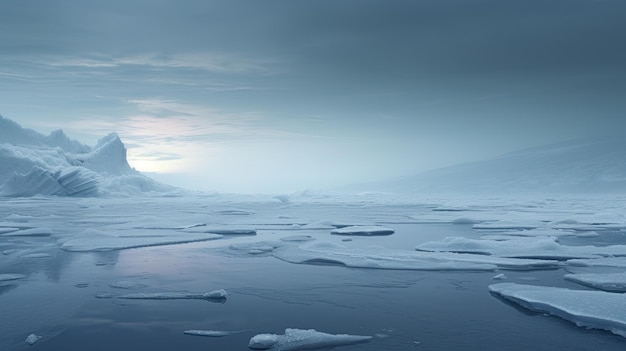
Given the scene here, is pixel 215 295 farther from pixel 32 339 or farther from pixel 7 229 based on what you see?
pixel 7 229

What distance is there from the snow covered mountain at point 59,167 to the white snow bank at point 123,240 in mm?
28506

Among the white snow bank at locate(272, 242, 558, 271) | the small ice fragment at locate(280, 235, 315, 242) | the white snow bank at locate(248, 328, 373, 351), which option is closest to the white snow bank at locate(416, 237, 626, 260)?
the white snow bank at locate(272, 242, 558, 271)

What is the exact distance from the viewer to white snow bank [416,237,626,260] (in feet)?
30.1

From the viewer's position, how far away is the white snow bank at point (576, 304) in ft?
16.1

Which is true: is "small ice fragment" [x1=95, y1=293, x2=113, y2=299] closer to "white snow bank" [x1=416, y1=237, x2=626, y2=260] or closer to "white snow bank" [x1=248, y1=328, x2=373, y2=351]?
"white snow bank" [x1=248, y1=328, x2=373, y2=351]

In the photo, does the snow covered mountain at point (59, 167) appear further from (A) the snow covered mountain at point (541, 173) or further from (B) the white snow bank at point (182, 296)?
(A) the snow covered mountain at point (541, 173)

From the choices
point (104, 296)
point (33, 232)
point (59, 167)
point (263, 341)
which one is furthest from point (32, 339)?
point (59, 167)

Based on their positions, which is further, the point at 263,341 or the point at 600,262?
the point at 600,262

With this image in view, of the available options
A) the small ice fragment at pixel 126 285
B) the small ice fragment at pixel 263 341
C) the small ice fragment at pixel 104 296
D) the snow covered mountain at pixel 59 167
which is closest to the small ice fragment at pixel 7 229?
the small ice fragment at pixel 126 285

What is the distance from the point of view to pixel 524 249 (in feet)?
31.9

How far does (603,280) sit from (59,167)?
42179 millimetres

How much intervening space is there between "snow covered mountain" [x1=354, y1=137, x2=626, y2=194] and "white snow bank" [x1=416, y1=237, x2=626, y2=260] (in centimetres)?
7988

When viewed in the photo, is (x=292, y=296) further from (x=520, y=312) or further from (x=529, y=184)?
(x=529, y=184)

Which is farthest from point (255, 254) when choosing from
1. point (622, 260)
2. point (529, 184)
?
point (529, 184)
